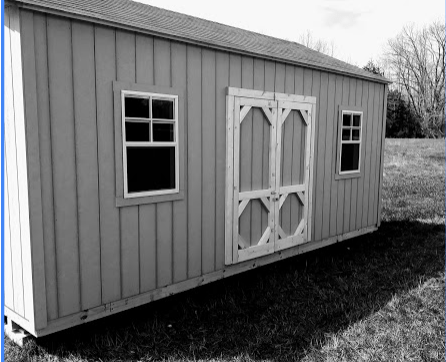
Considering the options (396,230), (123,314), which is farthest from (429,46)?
(123,314)

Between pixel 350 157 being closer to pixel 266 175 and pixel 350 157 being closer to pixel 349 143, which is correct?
pixel 349 143

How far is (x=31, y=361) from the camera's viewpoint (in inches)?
162

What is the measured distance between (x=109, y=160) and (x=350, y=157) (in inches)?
208

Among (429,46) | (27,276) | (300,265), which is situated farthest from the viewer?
(429,46)

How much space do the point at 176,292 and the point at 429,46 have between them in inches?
1916

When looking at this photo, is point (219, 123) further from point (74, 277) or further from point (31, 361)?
point (31, 361)

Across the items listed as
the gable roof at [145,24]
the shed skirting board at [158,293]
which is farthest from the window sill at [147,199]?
the gable roof at [145,24]

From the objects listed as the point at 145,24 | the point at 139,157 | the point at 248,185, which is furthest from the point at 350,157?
the point at 145,24

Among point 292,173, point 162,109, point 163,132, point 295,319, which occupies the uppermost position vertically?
point 162,109

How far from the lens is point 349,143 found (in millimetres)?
8367

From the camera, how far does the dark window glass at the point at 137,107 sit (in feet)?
16.1

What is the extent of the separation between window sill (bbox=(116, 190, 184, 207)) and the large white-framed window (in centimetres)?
378

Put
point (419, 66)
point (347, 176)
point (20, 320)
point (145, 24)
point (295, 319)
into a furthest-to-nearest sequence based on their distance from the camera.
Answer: point (419, 66), point (347, 176), point (295, 319), point (145, 24), point (20, 320)

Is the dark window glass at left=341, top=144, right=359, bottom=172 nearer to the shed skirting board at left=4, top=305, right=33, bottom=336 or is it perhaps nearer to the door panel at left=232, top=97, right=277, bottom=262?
the door panel at left=232, top=97, right=277, bottom=262
